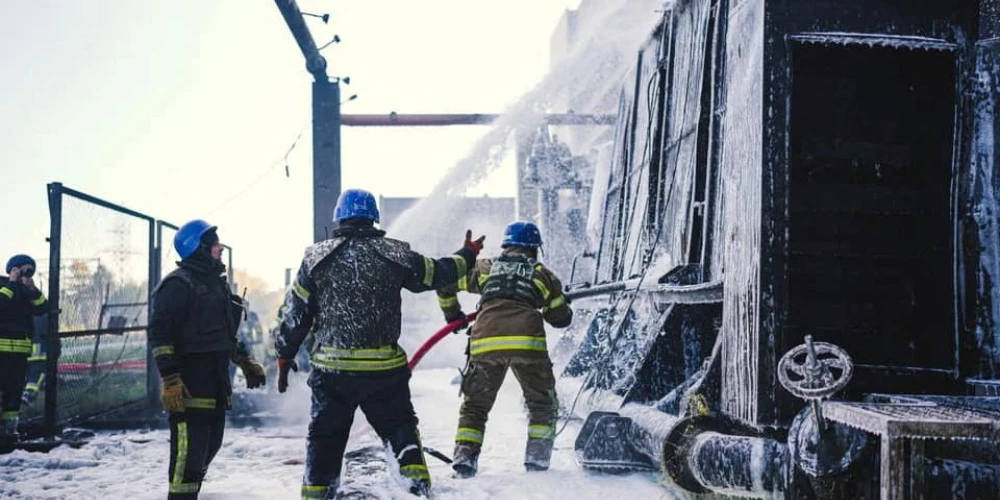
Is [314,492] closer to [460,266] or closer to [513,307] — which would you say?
[460,266]

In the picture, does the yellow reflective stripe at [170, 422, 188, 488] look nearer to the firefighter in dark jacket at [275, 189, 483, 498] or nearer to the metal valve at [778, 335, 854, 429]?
the firefighter in dark jacket at [275, 189, 483, 498]

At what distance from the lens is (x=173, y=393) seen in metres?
3.89

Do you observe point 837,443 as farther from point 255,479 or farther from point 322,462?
point 255,479

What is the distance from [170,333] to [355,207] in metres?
1.15

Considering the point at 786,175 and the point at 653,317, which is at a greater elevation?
the point at 786,175

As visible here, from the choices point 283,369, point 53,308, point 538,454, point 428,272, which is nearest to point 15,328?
point 53,308

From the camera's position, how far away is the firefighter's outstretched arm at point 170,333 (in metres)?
3.90

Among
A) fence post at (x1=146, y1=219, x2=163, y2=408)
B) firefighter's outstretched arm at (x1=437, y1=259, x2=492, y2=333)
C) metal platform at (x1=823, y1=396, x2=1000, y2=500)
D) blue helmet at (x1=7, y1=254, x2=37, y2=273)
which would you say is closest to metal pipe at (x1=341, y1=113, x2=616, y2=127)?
fence post at (x1=146, y1=219, x2=163, y2=408)

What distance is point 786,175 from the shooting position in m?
3.67

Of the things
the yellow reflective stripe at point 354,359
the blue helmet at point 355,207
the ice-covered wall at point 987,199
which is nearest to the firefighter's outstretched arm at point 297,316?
the yellow reflective stripe at point 354,359

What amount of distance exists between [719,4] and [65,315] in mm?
6124

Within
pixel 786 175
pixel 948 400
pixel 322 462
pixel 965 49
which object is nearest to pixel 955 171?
pixel 965 49

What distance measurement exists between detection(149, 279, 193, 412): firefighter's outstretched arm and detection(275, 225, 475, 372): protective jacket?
0.51m

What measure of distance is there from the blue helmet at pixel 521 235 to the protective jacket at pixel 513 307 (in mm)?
61
